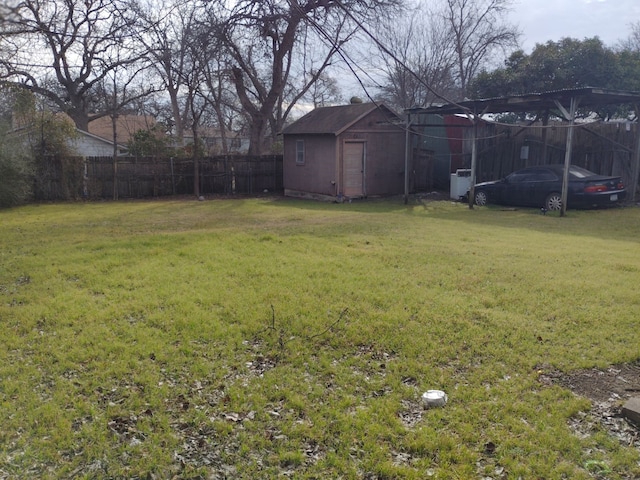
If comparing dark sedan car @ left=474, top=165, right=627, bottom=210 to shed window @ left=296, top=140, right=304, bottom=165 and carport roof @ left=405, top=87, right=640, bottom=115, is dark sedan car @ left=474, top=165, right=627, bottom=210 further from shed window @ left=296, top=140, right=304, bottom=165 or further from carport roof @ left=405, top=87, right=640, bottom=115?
shed window @ left=296, top=140, right=304, bottom=165

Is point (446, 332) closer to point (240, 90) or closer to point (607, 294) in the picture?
point (607, 294)

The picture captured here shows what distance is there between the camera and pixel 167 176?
66.4 ft

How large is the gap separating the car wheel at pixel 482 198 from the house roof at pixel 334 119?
3985 millimetres

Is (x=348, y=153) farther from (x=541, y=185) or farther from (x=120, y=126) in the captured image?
(x=120, y=126)

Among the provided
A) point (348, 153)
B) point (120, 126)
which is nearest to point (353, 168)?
point (348, 153)

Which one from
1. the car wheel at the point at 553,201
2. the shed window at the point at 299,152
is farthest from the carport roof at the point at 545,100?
the shed window at the point at 299,152

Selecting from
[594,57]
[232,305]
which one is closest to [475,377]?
[232,305]

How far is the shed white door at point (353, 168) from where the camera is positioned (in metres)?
18.4

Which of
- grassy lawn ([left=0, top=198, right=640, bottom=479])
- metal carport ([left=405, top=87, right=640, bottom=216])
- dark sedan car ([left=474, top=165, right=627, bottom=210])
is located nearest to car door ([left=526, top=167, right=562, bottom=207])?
dark sedan car ([left=474, top=165, right=627, bottom=210])

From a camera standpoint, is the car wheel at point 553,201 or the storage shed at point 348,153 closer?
the car wheel at point 553,201

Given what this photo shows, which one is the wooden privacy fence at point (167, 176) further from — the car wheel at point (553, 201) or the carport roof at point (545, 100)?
the car wheel at point (553, 201)

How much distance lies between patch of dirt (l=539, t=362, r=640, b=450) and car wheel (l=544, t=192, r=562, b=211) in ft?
35.7

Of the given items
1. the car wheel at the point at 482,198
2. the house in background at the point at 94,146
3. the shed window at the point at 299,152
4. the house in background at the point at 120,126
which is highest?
the house in background at the point at 120,126

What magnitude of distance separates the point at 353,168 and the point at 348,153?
548 millimetres
